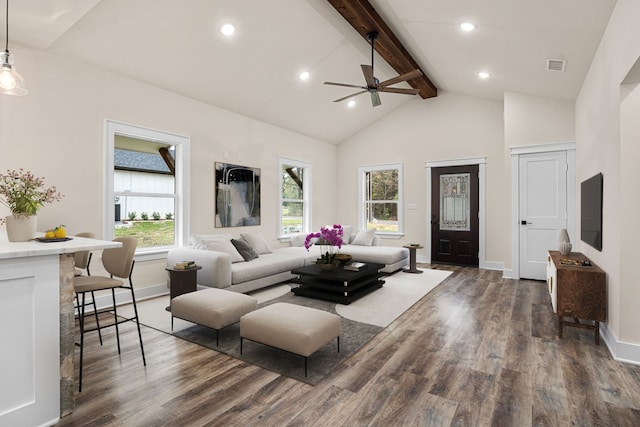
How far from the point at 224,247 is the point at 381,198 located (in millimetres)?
4428

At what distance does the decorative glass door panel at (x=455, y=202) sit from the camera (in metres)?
6.89

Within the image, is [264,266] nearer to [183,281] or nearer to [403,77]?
[183,281]

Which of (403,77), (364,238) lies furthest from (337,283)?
(403,77)

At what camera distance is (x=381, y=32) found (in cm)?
446

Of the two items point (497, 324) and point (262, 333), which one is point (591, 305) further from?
point (262, 333)

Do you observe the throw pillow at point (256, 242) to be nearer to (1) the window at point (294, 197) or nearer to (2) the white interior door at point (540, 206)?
Result: (1) the window at point (294, 197)

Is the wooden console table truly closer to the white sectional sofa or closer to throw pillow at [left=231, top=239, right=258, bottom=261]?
the white sectional sofa

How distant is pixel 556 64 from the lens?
3.99 m

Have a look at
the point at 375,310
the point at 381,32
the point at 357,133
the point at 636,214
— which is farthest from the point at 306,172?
the point at 636,214

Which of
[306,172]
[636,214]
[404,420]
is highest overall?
[306,172]

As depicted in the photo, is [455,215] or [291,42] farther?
[455,215]

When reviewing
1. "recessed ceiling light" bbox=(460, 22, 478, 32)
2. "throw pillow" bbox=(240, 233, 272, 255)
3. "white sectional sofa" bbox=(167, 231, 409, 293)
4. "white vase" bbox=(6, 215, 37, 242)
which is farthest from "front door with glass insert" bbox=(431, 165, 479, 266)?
"white vase" bbox=(6, 215, 37, 242)

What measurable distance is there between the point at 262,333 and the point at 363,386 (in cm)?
86

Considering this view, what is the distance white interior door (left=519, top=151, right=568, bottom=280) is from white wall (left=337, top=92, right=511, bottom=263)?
1.16ft
